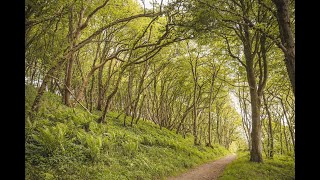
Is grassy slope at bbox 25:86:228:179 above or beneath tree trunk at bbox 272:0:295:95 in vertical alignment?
beneath

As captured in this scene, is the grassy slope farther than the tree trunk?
Yes

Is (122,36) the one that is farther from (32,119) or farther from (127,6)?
(32,119)

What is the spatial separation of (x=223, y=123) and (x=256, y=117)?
4117cm

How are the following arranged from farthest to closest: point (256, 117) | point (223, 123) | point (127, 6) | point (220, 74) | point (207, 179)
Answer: point (223, 123) → point (220, 74) → point (127, 6) → point (256, 117) → point (207, 179)

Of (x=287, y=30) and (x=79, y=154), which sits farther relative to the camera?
(x=79, y=154)

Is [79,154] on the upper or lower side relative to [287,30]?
lower

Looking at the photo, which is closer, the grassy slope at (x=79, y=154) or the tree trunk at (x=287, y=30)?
the tree trunk at (x=287, y=30)

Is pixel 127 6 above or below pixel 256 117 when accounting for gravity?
above

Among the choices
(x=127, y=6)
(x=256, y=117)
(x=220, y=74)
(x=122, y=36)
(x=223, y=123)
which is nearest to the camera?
(x=256, y=117)

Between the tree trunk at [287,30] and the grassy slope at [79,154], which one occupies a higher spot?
the tree trunk at [287,30]
